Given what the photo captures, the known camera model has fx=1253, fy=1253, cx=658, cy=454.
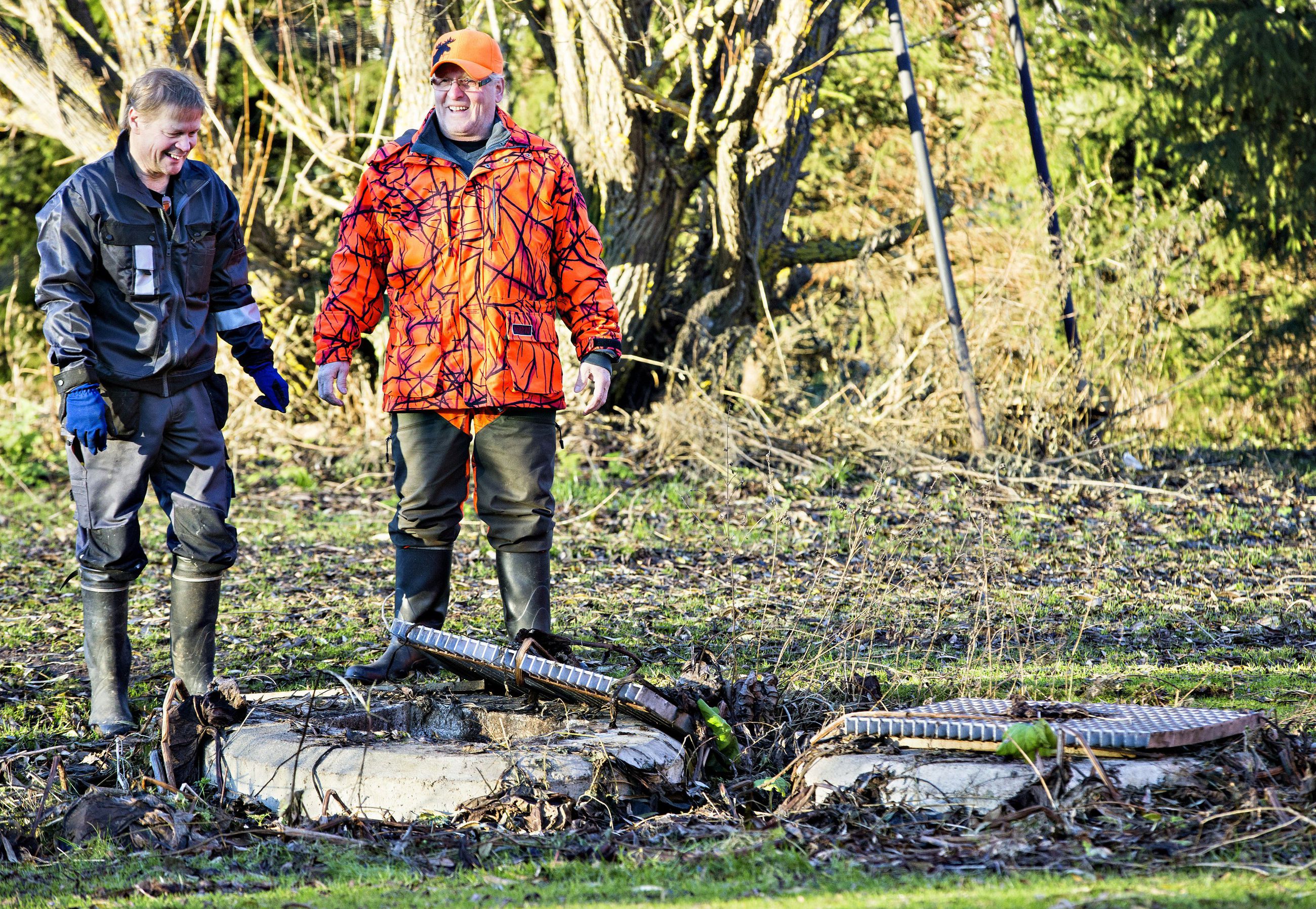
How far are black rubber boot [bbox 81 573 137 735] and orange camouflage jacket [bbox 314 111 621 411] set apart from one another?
0.98 m

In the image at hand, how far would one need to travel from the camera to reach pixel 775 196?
871 cm

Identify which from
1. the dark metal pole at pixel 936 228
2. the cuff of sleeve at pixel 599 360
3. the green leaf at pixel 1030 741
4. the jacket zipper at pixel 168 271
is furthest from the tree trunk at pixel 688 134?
the green leaf at pixel 1030 741

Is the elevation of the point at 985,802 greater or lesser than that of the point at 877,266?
lesser

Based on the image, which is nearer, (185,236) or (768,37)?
(185,236)

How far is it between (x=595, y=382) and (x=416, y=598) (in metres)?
0.94

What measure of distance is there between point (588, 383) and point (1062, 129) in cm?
892

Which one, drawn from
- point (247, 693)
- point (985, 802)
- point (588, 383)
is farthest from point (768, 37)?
point (985, 802)

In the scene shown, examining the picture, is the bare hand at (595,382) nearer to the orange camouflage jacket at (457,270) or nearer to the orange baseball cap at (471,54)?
the orange camouflage jacket at (457,270)

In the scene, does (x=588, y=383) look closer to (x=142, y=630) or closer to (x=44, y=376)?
(x=142, y=630)

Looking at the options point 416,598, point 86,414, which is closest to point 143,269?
point 86,414

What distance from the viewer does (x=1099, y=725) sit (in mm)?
3168

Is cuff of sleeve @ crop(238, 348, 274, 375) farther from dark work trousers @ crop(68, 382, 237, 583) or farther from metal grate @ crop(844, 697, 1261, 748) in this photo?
metal grate @ crop(844, 697, 1261, 748)

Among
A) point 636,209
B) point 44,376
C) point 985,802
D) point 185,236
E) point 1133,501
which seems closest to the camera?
point 985,802

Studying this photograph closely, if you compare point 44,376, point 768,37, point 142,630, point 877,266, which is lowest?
point 142,630
